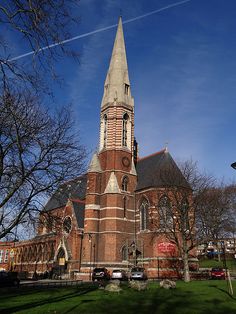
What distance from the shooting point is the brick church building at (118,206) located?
Answer: 41594mm

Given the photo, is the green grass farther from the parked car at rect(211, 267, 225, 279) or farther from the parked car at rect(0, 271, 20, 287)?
the parked car at rect(0, 271, 20, 287)

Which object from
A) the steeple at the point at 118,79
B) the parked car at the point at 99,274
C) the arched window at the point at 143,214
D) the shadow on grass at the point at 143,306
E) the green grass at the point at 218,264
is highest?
the steeple at the point at 118,79

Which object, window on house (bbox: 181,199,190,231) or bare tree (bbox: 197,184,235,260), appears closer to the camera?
window on house (bbox: 181,199,190,231)

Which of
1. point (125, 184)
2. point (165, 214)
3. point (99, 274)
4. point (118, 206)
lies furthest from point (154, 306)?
point (125, 184)

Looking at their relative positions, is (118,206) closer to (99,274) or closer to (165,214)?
(165,214)

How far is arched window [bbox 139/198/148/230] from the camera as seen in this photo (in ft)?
147

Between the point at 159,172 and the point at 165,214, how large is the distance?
6.78m

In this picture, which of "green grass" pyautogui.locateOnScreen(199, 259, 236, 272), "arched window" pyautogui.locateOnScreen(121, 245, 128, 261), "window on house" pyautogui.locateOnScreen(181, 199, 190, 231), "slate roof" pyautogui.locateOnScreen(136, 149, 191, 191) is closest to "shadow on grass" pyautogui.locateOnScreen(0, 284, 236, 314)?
"window on house" pyautogui.locateOnScreen(181, 199, 190, 231)

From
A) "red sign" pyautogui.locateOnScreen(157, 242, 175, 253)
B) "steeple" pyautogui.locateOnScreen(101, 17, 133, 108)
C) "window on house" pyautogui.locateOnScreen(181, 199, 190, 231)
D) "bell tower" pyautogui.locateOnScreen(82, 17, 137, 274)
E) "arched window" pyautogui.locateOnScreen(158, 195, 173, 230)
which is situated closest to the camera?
"window on house" pyautogui.locateOnScreen(181, 199, 190, 231)

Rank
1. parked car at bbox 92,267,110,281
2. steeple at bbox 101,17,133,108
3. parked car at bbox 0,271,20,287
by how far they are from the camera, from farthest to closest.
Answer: steeple at bbox 101,17,133,108
parked car at bbox 92,267,110,281
parked car at bbox 0,271,20,287

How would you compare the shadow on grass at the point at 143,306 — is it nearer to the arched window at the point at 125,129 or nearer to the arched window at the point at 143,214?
the arched window at the point at 143,214

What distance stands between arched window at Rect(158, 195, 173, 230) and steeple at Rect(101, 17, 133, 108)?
63.4 feet

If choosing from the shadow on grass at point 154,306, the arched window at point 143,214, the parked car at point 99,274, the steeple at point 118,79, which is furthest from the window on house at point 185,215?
the steeple at point 118,79

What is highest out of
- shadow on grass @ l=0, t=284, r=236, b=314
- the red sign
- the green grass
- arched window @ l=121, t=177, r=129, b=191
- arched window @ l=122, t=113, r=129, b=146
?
arched window @ l=122, t=113, r=129, b=146
